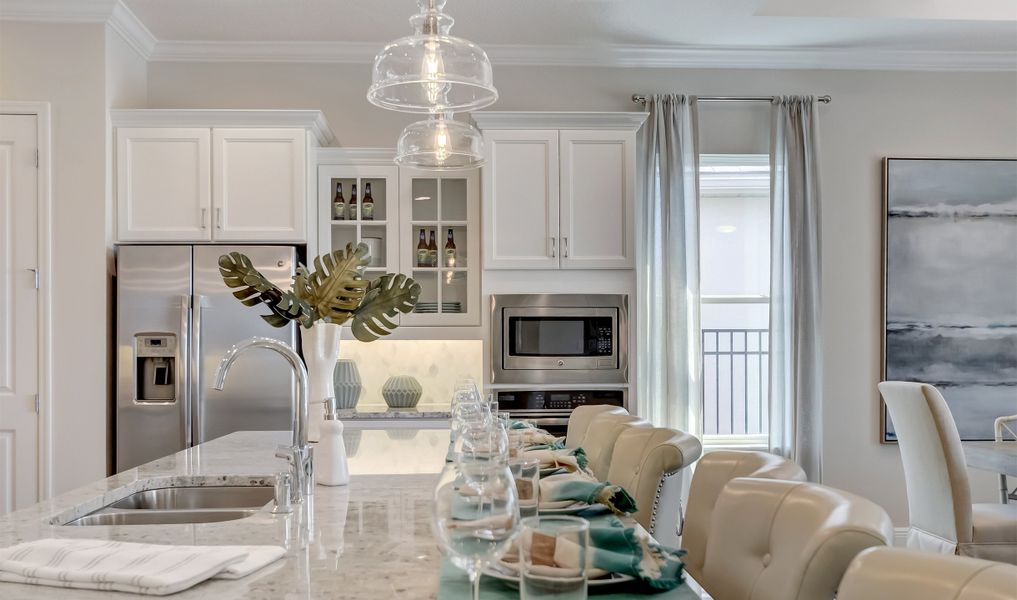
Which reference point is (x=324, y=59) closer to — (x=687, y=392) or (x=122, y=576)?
(x=687, y=392)

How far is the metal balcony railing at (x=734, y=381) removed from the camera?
17.5ft

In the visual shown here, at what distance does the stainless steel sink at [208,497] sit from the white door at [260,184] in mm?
2152

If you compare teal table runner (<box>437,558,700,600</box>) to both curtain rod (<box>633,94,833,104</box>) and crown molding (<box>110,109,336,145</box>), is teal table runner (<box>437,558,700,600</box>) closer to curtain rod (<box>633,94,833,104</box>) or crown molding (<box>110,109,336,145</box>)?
crown molding (<box>110,109,336,145</box>)

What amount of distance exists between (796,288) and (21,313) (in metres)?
3.93

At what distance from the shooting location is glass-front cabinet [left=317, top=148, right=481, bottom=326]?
445cm

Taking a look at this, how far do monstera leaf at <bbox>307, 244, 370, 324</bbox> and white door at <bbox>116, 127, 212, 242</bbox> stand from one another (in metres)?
2.28

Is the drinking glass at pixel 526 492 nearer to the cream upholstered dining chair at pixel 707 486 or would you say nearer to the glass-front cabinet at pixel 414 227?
the cream upholstered dining chair at pixel 707 486

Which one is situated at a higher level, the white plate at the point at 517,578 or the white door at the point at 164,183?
the white door at the point at 164,183

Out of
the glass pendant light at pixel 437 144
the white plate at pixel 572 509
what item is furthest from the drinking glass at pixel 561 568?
the glass pendant light at pixel 437 144

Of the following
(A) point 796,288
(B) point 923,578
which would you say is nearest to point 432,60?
(B) point 923,578

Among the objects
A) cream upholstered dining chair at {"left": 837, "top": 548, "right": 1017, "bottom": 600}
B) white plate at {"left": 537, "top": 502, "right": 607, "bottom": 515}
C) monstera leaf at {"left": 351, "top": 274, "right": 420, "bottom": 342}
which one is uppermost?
monstera leaf at {"left": 351, "top": 274, "right": 420, "bottom": 342}

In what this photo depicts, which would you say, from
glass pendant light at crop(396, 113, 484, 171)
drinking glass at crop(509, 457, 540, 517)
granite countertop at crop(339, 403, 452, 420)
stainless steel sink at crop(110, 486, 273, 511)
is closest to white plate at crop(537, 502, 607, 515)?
drinking glass at crop(509, 457, 540, 517)

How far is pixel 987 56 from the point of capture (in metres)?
4.90

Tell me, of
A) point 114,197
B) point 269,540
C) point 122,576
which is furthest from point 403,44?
point 114,197
